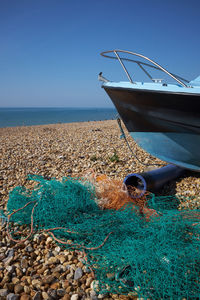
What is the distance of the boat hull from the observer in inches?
131

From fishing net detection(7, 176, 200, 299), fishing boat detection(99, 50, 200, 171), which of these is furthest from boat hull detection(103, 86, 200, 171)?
fishing net detection(7, 176, 200, 299)

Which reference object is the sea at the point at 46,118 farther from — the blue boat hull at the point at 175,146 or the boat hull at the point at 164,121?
the blue boat hull at the point at 175,146

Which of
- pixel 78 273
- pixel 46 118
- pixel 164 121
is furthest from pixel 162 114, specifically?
pixel 46 118

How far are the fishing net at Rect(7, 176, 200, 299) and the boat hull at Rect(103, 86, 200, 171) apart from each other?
3.22 ft

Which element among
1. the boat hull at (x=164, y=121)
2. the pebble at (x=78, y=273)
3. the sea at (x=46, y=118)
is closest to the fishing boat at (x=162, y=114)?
the boat hull at (x=164, y=121)

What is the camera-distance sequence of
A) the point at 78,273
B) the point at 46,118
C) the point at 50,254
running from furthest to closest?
1. the point at 46,118
2. the point at 50,254
3. the point at 78,273

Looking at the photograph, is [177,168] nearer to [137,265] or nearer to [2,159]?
[137,265]

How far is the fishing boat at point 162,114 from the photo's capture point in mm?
3234

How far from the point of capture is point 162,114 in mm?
3617

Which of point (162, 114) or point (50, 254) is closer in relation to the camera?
point (50, 254)

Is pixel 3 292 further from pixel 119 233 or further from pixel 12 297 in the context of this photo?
pixel 119 233

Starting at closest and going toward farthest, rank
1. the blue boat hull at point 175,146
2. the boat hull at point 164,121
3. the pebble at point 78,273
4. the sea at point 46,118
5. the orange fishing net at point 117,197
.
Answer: the pebble at point 78,273, the orange fishing net at point 117,197, the boat hull at point 164,121, the blue boat hull at point 175,146, the sea at point 46,118

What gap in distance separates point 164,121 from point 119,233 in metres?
2.11

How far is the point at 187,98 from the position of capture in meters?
3.14
